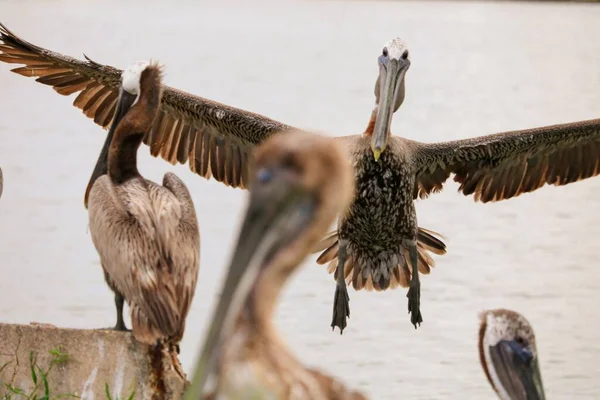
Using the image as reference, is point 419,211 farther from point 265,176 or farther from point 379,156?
point 265,176

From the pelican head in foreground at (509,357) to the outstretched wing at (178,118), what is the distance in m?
3.27

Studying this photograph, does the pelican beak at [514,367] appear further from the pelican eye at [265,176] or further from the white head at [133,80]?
the white head at [133,80]

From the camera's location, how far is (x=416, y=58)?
113 ft

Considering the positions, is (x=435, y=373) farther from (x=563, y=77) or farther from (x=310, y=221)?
(x=563, y=77)

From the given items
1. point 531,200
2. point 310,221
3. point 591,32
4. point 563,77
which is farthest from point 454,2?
point 310,221

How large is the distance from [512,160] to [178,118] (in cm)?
231

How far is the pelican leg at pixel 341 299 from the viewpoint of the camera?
7941mm

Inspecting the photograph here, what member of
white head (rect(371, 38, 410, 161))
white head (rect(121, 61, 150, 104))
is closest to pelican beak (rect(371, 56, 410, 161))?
white head (rect(371, 38, 410, 161))

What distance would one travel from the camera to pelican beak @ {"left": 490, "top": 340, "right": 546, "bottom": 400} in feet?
17.2

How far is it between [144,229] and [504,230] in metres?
8.33

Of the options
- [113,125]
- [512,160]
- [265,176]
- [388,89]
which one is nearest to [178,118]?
[388,89]

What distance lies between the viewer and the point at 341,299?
7.98 metres

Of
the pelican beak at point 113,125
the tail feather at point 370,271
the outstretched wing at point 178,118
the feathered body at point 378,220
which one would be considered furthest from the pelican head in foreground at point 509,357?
the outstretched wing at point 178,118

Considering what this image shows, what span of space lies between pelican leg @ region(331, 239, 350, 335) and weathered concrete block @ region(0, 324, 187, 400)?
8.68 ft
